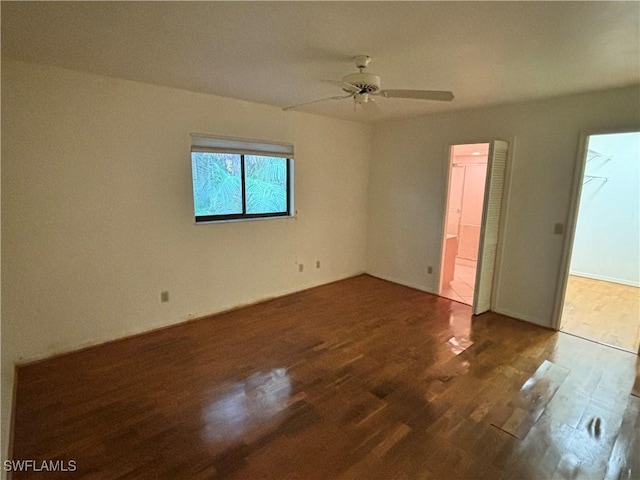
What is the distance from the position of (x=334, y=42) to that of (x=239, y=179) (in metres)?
2.15

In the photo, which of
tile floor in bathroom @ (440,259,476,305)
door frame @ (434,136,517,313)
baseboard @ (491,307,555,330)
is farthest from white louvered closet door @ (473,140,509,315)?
tile floor in bathroom @ (440,259,476,305)

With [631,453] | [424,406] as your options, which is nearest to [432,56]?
[424,406]

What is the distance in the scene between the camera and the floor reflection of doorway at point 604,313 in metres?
3.32

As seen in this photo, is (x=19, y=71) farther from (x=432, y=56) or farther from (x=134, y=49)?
(x=432, y=56)

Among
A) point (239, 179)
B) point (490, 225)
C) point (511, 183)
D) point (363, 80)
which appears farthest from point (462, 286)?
point (363, 80)

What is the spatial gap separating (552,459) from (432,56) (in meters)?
2.58

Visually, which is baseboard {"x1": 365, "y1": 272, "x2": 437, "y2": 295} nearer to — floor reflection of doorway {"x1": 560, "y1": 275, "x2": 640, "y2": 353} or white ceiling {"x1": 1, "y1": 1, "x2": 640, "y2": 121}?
floor reflection of doorway {"x1": 560, "y1": 275, "x2": 640, "y2": 353}

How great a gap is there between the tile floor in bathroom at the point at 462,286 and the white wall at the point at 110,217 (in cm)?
246

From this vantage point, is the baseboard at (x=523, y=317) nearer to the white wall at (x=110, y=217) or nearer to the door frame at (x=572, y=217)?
the door frame at (x=572, y=217)

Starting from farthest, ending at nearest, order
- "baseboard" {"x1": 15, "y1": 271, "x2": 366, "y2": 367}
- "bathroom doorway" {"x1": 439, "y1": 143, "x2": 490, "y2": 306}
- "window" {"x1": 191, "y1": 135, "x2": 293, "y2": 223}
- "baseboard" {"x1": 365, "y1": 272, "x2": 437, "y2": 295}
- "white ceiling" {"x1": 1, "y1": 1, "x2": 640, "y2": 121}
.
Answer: "bathroom doorway" {"x1": 439, "y1": 143, "x2": 490, "y2": 306} < "baseboard" {"x1": 365, "y1": 272, "x2": 437, "y2": 295} < "window" {"x1": 191, "y1": 135, "x2": 293, "y2": 223} < "baseboard" {"x1": 15, "y1": 271, "x2": 366, "y2": 367} < "white ceiling" {"x1": 1, "y1": 1, "x2": 640, "y2": 121}

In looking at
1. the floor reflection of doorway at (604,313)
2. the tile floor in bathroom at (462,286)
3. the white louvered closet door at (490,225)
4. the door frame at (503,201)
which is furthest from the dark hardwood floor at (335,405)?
the tile floor in bathroom at (462,286)

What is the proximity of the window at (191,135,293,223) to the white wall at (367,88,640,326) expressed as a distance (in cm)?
164

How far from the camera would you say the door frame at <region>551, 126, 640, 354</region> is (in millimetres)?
3152

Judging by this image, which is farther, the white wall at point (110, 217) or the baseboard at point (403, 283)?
the baseboard at point (403, 283)
